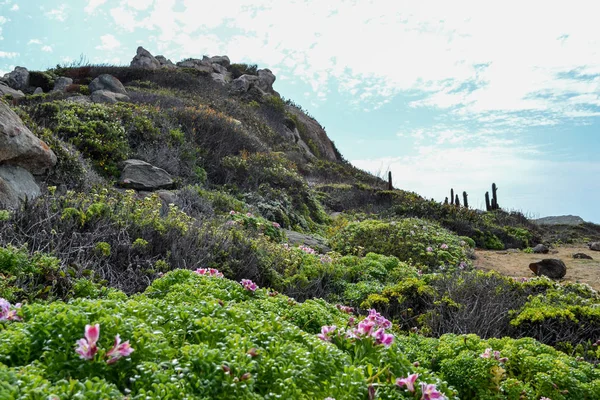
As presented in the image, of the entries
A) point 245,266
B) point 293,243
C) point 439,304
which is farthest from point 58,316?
point 293,243

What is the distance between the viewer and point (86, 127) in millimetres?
9586

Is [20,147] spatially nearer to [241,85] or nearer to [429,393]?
[429,393]

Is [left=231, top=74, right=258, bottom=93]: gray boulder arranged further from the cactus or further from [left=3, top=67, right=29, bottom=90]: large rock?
the cactus

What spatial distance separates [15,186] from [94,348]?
5375mm

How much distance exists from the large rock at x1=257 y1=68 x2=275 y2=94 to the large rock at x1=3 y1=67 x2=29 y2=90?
51.0 feet

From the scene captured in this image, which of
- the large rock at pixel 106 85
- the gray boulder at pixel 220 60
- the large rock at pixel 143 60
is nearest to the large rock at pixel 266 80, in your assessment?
the gray boulder at pixel 220 60

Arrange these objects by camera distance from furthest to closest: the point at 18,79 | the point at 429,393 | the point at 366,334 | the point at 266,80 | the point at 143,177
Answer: the point at 266,80 < the point at 18,79 < the point at 143,177 < the point at 366,334 < the point at 429,393

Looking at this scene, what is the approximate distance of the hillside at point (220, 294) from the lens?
1854mm

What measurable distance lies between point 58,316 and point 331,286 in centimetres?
445

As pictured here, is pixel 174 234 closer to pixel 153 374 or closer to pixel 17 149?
pixel 17 149

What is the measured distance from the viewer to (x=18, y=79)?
2566cm

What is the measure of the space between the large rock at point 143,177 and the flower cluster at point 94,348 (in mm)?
7641

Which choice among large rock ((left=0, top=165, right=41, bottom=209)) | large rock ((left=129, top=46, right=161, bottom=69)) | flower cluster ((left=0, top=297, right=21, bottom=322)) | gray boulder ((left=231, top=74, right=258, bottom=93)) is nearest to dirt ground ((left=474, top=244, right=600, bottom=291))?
large rock ((left=0, top=165, right=41, bottom=209))

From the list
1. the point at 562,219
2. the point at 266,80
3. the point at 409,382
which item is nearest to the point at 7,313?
the point at 409,382
